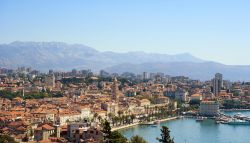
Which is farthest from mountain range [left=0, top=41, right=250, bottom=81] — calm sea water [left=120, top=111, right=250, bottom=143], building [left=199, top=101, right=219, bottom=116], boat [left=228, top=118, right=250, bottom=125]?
calm sea water [left=120, top=111, right=250, bottom=143]

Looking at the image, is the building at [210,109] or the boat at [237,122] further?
the building at [210,109]

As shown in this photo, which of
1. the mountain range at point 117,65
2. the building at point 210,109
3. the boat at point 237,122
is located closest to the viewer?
the boat at point 237,122

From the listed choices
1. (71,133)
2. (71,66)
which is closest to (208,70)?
(71,66)

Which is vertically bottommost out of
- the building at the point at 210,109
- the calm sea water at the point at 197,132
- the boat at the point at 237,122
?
the calm sea water at the point at 197,132

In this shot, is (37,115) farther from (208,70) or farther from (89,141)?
(208,70)

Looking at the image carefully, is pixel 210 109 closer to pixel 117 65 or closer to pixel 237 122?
pixel 237 122

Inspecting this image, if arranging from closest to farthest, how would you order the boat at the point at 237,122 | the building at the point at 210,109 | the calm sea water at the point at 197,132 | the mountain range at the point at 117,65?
the calm sea water at the point at 197,132
the boat at the point at 237,122
the building at the point at 210,109
the mountain range at the point at 117,65

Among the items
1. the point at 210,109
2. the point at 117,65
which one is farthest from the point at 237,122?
the point at 117,65

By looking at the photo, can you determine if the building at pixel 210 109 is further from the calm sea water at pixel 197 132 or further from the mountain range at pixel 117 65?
the mountain range at pixel 117 65

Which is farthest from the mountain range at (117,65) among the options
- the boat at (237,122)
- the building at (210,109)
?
the boat at (237,122)
